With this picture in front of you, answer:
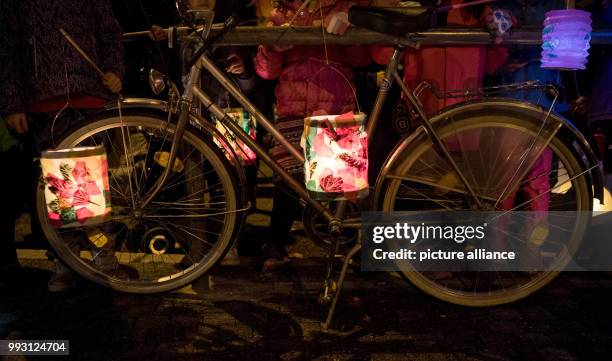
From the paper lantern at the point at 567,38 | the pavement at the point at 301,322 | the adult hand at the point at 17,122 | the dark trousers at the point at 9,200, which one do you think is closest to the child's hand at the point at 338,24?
the paper lantern at the point at 567,38

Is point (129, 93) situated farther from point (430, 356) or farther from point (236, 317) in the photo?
point (430, 356)

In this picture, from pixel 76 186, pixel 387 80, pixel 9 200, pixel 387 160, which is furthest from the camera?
pixel 9 200

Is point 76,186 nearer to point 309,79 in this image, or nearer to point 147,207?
point 147,207

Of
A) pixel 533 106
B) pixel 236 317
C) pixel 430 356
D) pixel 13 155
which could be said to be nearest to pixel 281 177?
pixel 236 317

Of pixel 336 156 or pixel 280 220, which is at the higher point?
pixel 336 156

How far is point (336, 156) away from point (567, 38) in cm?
169

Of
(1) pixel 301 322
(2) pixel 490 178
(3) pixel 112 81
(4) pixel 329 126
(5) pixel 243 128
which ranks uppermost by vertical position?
(3) pixel 112 81

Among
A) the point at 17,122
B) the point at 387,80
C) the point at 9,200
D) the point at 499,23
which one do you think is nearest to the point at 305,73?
the point at 387,80

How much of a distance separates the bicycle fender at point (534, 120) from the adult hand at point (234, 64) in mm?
1436

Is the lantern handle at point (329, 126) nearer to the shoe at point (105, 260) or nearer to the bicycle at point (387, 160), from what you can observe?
the bicycle at point (387, 160)

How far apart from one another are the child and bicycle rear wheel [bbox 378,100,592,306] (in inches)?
29.5

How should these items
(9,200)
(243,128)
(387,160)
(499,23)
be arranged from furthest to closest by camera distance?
(9,200), (243,128), (499,23), (387,160)

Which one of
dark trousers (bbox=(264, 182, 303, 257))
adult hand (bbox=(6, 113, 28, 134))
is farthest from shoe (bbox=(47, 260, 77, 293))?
dark trousers (bbox=(264, 182, 303, 257))

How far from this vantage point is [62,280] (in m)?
3.96
